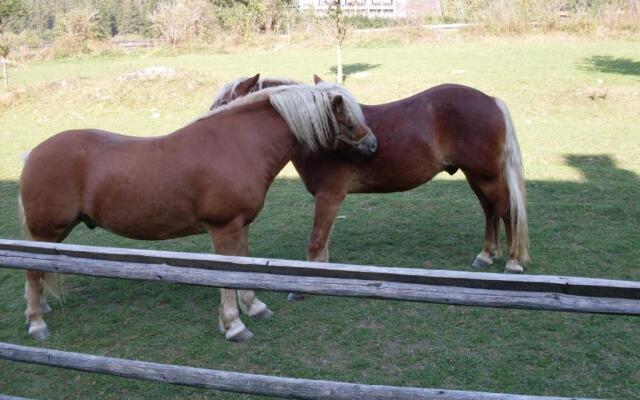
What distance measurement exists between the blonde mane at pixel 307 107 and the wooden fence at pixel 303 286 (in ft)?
6.23

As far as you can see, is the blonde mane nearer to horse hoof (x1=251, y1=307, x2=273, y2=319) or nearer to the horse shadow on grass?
horse hoof (x1=251, y1=307, x2=273, y2=319)

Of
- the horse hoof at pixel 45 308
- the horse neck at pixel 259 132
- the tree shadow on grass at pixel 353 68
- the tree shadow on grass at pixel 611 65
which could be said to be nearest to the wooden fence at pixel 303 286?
the horse neck at pixel 259 132

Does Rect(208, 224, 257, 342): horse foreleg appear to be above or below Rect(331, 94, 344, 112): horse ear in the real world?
below

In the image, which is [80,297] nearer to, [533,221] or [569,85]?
[533,221]

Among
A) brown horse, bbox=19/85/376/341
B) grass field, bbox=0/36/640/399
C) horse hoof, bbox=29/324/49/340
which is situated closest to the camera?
grass field, bbox=0/36/640/399

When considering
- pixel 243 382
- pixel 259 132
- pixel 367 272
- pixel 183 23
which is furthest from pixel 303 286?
pixel 183 23

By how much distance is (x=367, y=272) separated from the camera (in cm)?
243

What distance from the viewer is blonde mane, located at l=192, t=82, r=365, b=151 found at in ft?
14.2

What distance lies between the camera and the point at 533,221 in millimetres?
6758

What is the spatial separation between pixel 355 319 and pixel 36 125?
13.1 metres

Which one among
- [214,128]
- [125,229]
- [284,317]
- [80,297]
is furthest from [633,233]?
[80,297]

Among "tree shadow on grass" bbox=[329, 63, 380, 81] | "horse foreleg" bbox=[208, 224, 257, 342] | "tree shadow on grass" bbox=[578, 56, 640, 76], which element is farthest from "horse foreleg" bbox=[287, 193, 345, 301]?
"tree shadow on grass" bbox=[578, 56, 640, 76]

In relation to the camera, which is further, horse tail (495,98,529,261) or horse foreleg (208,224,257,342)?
horse tail (495,98,529,261)

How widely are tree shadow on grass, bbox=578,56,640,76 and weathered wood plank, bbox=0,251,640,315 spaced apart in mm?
16837
